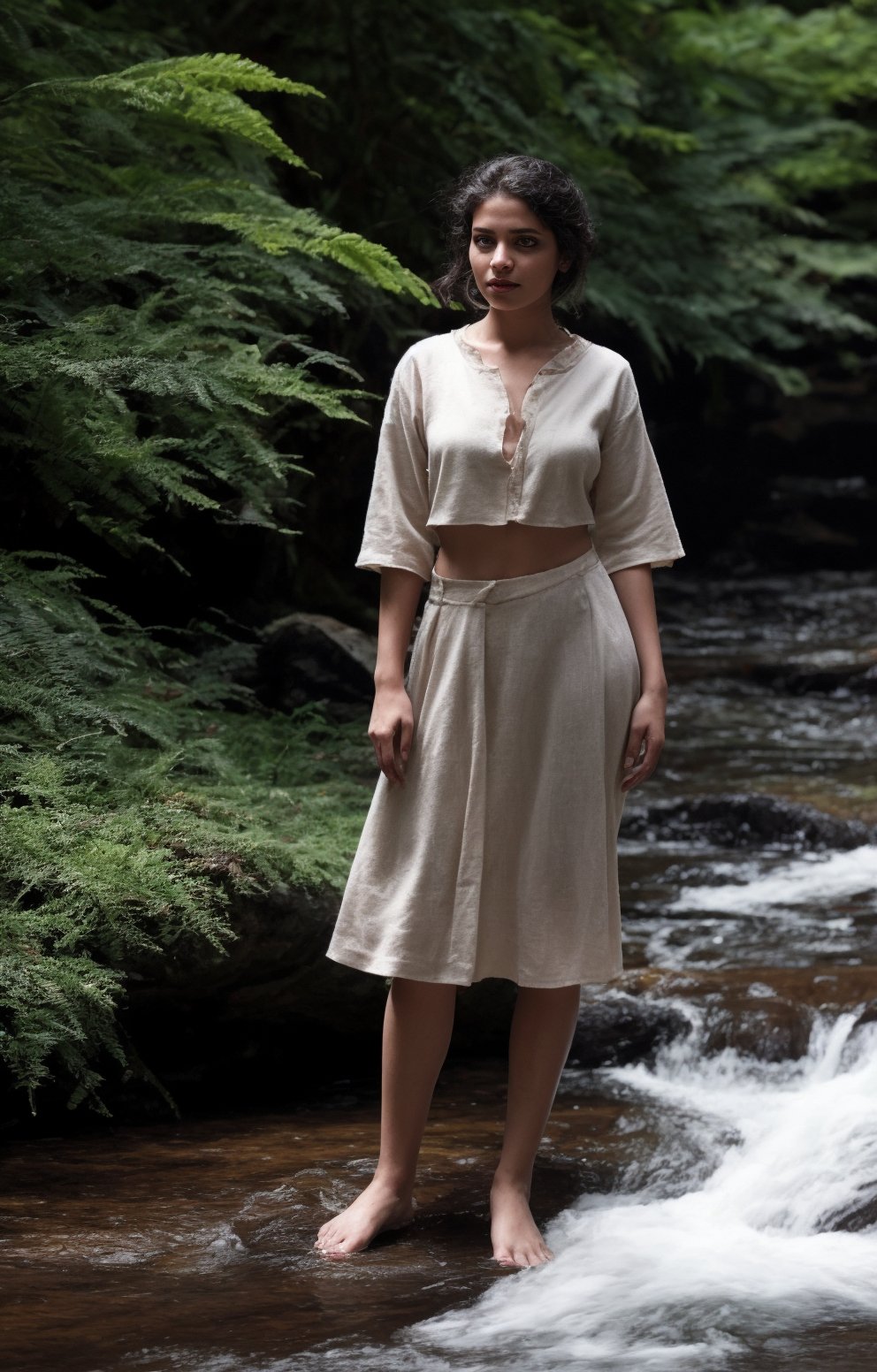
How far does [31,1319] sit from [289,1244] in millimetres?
520

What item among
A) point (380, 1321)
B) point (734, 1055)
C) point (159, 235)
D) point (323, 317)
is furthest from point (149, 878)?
point (323, 317)

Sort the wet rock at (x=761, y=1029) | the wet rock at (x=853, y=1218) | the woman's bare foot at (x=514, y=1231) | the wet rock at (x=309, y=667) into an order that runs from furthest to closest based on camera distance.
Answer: the wet rock at (x=309, y=667) → the wet rock at (x=761, y=1029) → the wet rock at (x=853, y=1218) → the woman's bare foot at (x=514, y=1231)

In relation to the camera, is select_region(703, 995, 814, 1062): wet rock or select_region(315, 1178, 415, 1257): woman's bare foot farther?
select_region(703, 995, 814, 1062): wet rock

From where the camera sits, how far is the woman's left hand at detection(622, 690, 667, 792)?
9.29ft

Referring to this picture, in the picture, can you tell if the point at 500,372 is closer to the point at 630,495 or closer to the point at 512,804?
the point at 630,495

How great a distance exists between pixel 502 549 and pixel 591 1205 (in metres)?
1.38

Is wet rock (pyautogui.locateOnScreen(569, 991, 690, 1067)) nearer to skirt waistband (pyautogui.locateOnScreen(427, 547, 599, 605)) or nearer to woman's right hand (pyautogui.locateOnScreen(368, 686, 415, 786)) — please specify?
→ woman's right hand (pyautogui.locateOnScreen(368, 686, 415, 786))

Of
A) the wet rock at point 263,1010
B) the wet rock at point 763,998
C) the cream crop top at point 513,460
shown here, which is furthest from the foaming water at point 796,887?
the cream crop top at point 513,460

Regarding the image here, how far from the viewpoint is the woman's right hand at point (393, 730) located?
9.12ft

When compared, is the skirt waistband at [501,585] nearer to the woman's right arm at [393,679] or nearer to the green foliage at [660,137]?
the woman's right arm at [393,679]

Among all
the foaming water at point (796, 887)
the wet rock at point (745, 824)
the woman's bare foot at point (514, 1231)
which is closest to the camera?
the woman's bare foot at point (514, 1231)

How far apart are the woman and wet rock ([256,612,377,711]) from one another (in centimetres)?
330

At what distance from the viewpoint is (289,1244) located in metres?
2.80

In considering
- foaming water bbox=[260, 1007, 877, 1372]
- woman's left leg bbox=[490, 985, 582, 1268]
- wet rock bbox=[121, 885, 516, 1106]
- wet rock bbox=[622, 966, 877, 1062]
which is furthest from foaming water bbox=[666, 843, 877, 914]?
woman's left leg bbox=[490, 985, 582, 1268]
